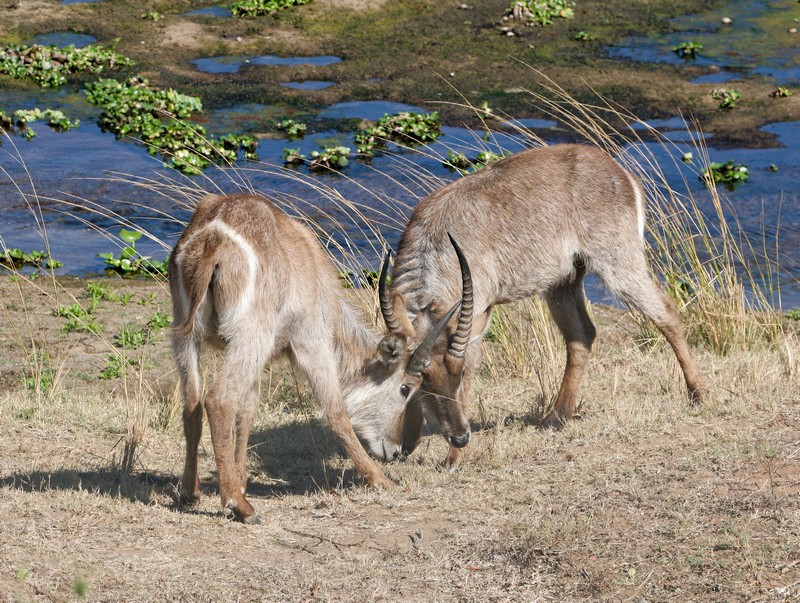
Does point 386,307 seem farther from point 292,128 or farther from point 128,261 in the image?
point 292,128

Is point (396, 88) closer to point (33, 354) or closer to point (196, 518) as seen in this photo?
point (33, 354)

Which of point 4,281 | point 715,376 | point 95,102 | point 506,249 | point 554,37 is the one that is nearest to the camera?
point 506,249

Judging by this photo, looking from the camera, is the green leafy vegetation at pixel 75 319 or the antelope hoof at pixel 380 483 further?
the green leafy vegetation at pixel 75 319

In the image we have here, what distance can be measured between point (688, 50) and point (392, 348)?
1109 cm

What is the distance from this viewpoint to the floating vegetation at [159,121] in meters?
12.1

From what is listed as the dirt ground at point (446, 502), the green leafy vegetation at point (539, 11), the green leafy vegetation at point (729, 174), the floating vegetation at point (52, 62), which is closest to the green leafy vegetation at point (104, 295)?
the dirt ground at point (446, 502)

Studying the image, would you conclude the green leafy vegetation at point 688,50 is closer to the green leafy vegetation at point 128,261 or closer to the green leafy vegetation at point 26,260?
the green leafy vegetation at point 128,261

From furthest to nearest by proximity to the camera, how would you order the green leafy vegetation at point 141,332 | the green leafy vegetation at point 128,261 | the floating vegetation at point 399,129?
1. the floating vegetation at point 399,129
2. the green leafy vegetation at point 128,261
3. the green leafy vegetation at point 141,332

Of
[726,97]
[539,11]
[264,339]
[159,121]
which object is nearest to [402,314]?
[264,339]

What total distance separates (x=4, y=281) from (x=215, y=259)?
16.3 feet

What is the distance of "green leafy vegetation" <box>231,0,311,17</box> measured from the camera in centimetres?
1612

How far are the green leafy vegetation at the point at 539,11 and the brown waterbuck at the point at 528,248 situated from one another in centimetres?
973

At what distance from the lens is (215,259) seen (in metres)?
5.12

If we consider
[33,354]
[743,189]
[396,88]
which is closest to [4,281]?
[33,354]
